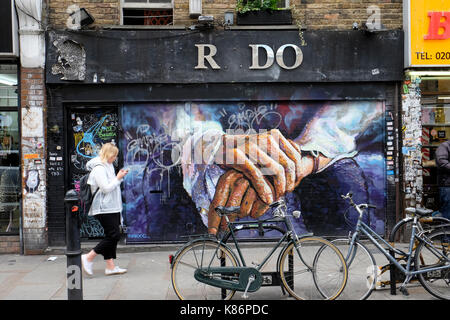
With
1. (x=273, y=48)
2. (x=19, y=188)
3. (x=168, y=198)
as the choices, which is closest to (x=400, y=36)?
(x=273, y=48)

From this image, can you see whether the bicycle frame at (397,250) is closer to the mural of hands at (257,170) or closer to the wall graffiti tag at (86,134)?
the mural of hands at (257,170)

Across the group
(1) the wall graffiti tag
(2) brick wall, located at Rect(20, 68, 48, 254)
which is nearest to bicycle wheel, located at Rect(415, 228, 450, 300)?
(1) the wall graffiti tag

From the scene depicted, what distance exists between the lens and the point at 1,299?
5.16 m

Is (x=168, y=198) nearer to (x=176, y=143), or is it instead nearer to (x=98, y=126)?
(x=176, y=143)

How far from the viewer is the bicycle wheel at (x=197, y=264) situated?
4664 millimetres

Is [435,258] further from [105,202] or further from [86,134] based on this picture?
[86,134]

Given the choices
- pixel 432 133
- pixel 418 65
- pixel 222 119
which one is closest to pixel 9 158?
pixel 222 119

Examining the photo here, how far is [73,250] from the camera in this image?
419 centimetres

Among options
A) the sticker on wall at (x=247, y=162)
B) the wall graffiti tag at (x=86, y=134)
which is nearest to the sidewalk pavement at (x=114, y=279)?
the sticker on wall at (x=247, y=162)

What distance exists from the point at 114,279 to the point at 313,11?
5.54 metres

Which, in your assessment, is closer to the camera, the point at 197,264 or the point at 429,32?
the point at 197,264

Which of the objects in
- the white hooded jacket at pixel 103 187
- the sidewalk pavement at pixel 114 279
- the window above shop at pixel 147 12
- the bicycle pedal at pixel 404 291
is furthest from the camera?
the window above shop at pixel 147 12

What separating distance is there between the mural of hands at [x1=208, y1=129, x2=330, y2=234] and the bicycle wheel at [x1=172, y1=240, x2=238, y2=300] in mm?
2848

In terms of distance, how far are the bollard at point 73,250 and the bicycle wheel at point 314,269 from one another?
211 cm
